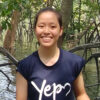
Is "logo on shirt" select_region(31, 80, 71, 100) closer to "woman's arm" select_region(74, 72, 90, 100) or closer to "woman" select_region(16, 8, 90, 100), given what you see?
"woman" select_region(16, 8, 90, 100)

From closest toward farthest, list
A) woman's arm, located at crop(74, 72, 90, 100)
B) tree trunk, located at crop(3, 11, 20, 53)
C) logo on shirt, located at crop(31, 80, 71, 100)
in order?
logo on shirt, located at crop(31, 80, 71, 100) < woman's arm, located at crop(74, 72, 90, 100) < tree trunk, located at crop(3, 11, 20, 53)

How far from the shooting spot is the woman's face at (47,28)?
5.92 ft

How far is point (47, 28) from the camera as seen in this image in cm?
180

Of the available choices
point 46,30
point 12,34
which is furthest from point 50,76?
point 12,34

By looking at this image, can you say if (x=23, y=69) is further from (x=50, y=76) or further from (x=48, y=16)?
(x=48, y=16)

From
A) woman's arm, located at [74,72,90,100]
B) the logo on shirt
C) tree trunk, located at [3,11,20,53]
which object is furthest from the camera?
tree trunk, located at [3,11,20,53]

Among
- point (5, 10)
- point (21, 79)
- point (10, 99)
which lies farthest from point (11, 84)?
point (21, 79)

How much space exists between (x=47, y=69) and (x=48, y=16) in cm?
31

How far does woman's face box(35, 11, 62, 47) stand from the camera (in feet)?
5.92

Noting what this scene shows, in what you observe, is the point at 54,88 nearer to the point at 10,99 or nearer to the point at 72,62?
the point at 72,62

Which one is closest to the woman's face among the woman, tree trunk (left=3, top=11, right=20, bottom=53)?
the woman

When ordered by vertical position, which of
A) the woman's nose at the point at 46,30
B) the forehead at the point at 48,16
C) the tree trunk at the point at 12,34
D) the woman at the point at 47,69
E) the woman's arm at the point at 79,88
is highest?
the forehead at the point at 48,16

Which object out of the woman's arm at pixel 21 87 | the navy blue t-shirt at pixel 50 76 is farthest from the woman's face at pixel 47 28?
the woman's arm at pixel 21 87

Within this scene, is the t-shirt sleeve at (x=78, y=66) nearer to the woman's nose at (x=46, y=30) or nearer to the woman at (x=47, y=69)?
the woman at (x=47, y=69)
